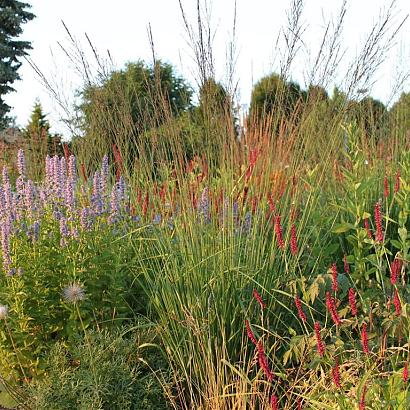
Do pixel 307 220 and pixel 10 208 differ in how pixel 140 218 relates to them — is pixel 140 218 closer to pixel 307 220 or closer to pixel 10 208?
pixel 10 208

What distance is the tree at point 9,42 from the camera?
24.2 m

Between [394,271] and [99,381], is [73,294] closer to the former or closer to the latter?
[99,381]

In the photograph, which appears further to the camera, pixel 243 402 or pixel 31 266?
pixel 31 266

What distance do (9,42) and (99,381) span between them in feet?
83.2

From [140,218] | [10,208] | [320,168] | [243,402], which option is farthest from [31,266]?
[320,168]

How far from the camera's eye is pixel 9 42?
2545 centimetres

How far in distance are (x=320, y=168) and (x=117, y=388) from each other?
1789 millimetres

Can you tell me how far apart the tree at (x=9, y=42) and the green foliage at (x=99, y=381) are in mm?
22451

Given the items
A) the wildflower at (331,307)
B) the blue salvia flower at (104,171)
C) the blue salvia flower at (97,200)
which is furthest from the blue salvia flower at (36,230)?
the wildflower at (331,307)

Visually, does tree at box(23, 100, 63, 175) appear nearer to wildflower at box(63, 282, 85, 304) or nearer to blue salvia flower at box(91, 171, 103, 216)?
blue salvia flower at box(91, 171, 103, 216)

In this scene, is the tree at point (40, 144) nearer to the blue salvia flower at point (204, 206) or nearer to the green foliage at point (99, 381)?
the blue salvia flower at point (204, 206)

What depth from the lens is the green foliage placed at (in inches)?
102

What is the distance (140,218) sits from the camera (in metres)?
3.51

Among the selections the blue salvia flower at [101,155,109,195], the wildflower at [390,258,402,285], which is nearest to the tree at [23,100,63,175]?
the blue salvia flower at [101,155,109,195]
